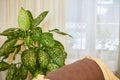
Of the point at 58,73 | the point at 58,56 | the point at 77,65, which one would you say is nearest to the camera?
the point at 58,73

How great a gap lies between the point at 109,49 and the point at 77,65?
1479 millimetres

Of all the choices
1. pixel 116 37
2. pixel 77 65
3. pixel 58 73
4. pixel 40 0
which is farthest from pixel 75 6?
pixel 58 73

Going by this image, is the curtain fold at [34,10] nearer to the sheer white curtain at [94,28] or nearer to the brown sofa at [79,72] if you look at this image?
the sheer white curtain at [94,28]

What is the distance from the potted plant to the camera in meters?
2.04

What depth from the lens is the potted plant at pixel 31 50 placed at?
6.68 feet

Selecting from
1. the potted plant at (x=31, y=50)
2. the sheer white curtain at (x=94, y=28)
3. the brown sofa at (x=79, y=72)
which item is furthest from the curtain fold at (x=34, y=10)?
the brown sofa at (x=79, y=72)

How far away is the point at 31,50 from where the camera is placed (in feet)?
6.76

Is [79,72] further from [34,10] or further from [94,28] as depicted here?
[34,10]

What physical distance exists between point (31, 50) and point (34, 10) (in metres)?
1.00

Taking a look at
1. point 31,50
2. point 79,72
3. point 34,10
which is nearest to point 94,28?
point 34,10

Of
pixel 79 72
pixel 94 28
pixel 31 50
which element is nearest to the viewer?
pixel 79 72

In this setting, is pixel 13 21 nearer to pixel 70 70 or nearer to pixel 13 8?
pixel 13 8

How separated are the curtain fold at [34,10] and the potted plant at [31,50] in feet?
2.47

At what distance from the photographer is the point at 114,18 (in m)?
2.88
